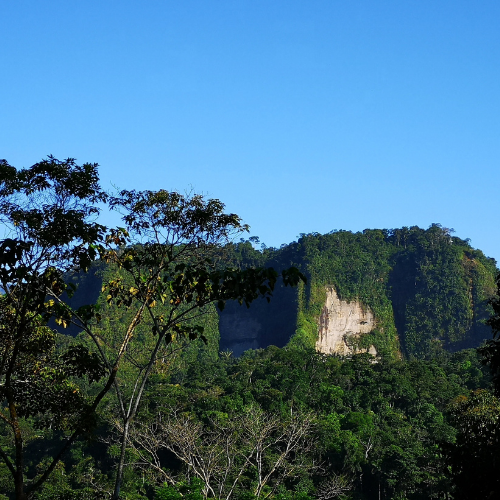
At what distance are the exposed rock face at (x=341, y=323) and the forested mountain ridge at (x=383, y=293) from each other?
0.26 m

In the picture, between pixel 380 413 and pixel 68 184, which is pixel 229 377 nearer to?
pixel 380 413

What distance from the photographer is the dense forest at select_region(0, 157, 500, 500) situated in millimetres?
6719

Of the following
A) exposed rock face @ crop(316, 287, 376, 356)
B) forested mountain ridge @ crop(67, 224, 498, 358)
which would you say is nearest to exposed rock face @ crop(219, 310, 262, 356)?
forested mountain ridge @ crop(67, 224, 498, 358)

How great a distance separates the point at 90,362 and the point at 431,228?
3468 inches

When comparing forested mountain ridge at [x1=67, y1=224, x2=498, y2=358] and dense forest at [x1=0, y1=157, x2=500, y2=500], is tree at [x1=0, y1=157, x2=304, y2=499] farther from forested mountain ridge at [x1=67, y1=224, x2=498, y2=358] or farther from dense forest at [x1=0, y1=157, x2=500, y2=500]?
forested mountain ridge at [x1=67, y1=224, x2=498, y2=358]

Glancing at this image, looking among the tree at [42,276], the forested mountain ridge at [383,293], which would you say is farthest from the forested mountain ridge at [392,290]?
the tree at [42,276]

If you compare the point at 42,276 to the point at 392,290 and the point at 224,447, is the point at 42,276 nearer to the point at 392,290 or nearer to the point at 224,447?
the point at 224,447

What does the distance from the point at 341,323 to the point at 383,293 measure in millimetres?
8263

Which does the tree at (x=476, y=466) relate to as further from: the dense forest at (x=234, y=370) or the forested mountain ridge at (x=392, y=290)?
the forested mountain ridge at (x=392, y=290)

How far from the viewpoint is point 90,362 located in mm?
7199

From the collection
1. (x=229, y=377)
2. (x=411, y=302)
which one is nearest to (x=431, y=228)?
(x=411, y=302)

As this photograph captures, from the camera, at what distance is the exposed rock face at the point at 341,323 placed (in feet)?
273

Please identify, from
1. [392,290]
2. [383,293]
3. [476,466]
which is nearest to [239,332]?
[383,293]

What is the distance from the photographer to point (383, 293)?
296 ft
